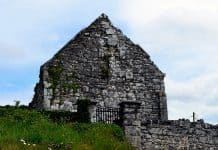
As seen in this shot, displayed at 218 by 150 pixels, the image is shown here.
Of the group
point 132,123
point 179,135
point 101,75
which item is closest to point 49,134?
point 132,123

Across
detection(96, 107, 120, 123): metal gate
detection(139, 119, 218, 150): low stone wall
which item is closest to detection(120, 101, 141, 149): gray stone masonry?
detection(139, 119, 218, 150): low stone wall

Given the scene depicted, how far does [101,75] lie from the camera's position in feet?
97.3

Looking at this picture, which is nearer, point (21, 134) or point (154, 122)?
point (21, 134)

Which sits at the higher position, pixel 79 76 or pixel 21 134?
pixel 79 76

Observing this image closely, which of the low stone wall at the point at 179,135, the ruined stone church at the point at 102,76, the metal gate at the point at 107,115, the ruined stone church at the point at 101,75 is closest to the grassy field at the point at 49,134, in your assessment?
the low stone wall at the point at 179,135

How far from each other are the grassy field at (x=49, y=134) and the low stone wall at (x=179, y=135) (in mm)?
1411

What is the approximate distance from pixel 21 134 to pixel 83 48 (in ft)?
31.6

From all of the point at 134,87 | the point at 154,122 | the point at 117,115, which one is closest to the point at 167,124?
the point at 154,122

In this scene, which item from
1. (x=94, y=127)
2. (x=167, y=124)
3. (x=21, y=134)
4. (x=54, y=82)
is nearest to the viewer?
(x=21, y=134)

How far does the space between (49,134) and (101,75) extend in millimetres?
8987

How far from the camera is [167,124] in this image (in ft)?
79.3

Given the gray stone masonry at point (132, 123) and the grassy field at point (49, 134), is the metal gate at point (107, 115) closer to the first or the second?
the gray stone masonry at point (132, 123)

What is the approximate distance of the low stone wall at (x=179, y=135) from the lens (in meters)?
23.6

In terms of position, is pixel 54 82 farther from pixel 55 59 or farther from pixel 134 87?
pixel 134 87
